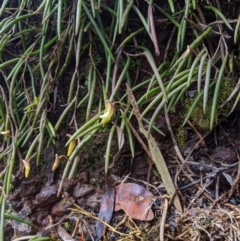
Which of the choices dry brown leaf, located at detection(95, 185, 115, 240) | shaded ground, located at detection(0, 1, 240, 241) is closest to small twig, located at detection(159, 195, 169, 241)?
shaded ground, located at detection(0, 1, 240, 241)

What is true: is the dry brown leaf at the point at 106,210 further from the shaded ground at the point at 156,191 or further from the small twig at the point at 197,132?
the small twig at the point at 197,132

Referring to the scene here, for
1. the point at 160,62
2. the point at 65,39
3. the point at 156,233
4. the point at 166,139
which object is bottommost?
the point at 156,233

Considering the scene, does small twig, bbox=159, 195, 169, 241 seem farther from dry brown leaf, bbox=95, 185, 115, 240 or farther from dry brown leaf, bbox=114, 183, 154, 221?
dry brown leaf, bbox=95, 185, 115, 240

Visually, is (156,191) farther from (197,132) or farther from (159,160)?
(197,132)

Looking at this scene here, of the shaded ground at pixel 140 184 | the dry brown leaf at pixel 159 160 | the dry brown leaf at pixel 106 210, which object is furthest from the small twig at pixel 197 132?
the dry brown leaf at pixel 106 210

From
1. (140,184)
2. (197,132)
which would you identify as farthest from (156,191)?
(197,132)

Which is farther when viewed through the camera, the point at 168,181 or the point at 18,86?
the point at 18,86

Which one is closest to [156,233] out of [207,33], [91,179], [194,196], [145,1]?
[194,196]

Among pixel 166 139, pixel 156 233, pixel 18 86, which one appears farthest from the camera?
pixel 18 86

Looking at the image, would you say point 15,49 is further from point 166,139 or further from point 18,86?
point 166,139
